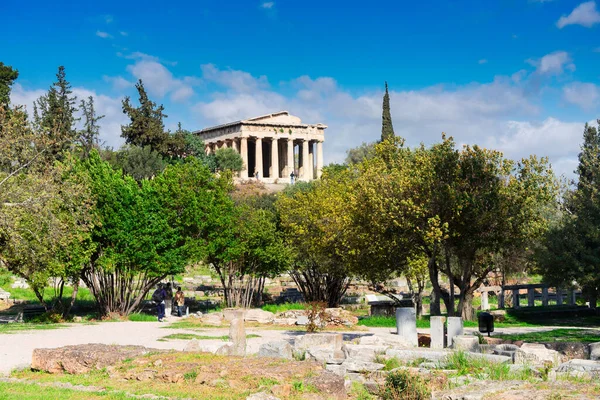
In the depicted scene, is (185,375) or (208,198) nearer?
(185,375)

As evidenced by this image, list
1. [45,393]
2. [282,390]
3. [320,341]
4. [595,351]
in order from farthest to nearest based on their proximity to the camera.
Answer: [320,341]
[595,351]
[45,393]
[282,390]

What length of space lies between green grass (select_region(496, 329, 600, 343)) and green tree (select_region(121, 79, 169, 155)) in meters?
51.2

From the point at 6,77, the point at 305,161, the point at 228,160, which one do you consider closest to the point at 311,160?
the point at 305,161

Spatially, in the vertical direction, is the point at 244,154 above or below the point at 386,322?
above

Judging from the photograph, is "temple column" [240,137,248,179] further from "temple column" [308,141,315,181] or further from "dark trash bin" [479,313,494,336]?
"dark trash bin" [479,313,494,336]

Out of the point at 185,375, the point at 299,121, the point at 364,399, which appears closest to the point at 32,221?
the point at 185,375

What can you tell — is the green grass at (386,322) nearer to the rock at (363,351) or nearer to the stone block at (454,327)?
the stone block at (454,327)

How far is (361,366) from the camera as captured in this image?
15.8m

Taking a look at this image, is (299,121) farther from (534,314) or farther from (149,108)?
(534,314)

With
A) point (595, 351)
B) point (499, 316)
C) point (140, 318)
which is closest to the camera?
point (595, 351)

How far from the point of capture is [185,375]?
13617mm

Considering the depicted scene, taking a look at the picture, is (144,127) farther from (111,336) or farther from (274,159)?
(111,336)

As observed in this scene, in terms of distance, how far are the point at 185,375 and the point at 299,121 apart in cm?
9237

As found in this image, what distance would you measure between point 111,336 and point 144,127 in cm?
4958
